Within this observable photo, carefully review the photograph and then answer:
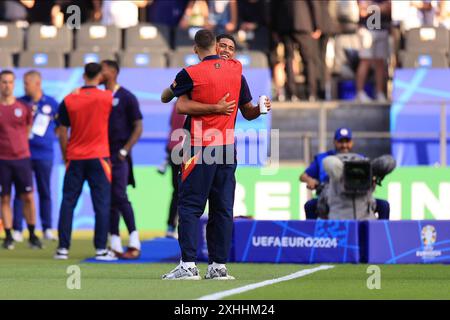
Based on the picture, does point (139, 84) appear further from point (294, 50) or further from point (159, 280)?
point (159, 280)

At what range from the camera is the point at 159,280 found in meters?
10.9

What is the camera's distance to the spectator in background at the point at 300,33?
21266 millimetres

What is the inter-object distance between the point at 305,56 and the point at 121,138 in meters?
7.02

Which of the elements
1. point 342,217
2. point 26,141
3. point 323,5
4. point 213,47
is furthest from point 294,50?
point 213,47

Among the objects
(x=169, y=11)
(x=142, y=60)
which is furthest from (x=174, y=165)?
(x=169, y=11)

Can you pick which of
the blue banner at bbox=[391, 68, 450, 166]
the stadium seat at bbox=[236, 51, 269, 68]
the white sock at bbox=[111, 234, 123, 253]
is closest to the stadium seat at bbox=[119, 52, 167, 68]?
the stadium seat at bbox=[236, 51, 269, 68]

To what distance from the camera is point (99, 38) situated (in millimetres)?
22094

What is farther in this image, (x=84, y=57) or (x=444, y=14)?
(x=444, y=14)

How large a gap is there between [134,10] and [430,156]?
5.75 metres

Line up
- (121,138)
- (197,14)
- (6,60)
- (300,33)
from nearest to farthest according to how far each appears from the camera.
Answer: (121,138), (300,33), (6,60), (197,14)

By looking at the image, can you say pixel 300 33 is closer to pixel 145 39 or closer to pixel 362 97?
pixel 362 97

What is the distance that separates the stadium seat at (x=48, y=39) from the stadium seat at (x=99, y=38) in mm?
184

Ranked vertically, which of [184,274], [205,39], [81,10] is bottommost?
[184,274]
